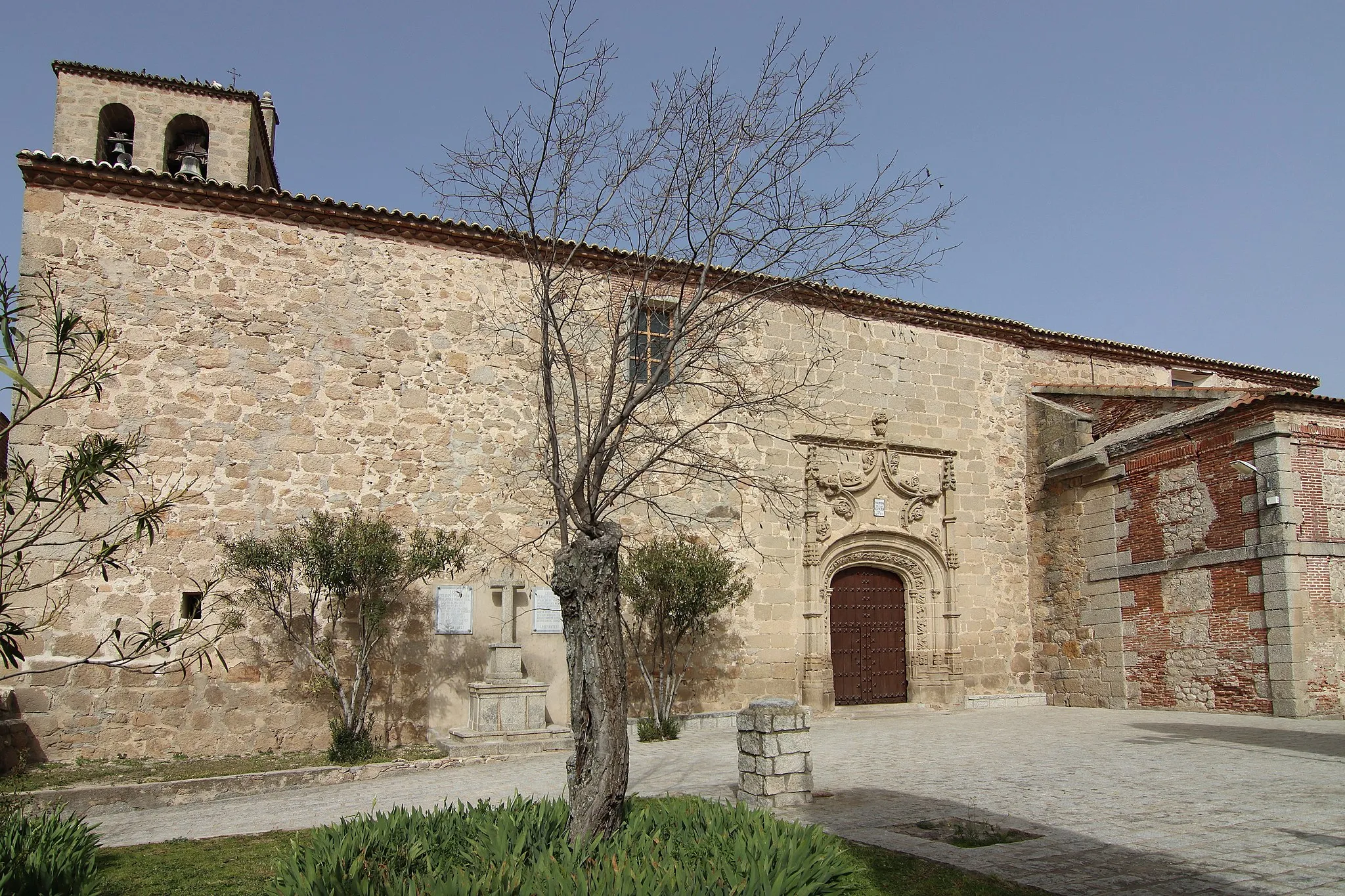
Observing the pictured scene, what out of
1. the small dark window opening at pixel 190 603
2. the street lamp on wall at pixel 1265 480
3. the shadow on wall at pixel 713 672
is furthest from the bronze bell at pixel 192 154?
the street lamp on wall at pixel 1265 480

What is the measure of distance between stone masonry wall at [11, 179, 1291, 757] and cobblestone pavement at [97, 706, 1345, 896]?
2274mm

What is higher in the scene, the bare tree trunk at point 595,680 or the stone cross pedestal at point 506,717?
the bare tree trunk at point 595,680

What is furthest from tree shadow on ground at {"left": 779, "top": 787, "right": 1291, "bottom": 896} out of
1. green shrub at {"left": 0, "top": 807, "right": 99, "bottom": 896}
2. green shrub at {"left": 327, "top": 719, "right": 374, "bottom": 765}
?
green shrub at {"left": 327, "top": 719, "right": 374, "bottom": 765}

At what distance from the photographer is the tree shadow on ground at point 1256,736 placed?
9.21 metres

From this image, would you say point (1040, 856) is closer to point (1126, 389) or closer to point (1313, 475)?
point (1313, 475)

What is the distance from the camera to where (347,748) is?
1018cm

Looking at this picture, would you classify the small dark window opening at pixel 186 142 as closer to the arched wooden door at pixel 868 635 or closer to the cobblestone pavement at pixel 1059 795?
the cobblestone pavement at pixel 1059 795

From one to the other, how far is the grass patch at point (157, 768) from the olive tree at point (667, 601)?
10.00 feet

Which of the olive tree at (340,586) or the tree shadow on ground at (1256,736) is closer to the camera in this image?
the tree shadow on ground at (1256,736)

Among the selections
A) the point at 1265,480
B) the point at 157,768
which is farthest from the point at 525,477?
the point at 1265,480

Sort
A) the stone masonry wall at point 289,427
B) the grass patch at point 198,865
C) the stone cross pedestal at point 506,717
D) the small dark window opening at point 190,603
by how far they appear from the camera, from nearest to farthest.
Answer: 1. the grass patch at point 198,865
2. the stone cross pedestal at point 506,717
3. the stone masonry wall at point 289,427
4. the small dark window opening at point 190,603

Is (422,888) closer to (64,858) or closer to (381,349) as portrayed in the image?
(64,858)

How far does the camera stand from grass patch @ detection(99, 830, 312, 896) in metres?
5.38

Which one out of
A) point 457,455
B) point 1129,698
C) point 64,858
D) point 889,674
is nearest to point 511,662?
point 457,455
